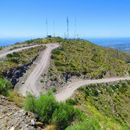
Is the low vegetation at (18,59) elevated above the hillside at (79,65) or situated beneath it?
elevated above

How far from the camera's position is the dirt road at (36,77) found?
235ft

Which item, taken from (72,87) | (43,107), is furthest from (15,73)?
(43,107)

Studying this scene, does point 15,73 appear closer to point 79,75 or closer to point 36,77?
point 36,77

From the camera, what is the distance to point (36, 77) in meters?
82.3

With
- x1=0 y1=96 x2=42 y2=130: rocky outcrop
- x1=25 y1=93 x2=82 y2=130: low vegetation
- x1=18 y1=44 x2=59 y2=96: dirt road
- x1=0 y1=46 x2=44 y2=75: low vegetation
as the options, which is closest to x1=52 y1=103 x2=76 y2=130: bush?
x1=25 y1=93 x2=82 y2=130: low vegetation

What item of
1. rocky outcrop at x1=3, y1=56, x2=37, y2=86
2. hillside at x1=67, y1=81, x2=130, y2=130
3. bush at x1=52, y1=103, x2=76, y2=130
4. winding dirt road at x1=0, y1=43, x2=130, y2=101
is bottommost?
hillside at x1=67, y1=81, x2=130, y2=130

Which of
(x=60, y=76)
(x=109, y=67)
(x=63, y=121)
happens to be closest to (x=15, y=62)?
(x=60, y=76)

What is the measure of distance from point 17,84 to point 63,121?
56.8 metres

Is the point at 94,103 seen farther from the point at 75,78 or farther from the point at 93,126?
the point at 93,126

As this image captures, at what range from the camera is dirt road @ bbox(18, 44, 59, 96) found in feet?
235

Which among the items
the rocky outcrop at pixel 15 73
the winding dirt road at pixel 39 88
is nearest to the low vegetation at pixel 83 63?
the winding dirt road at pixel 39 88

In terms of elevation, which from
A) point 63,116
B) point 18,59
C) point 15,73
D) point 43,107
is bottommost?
point 15,73

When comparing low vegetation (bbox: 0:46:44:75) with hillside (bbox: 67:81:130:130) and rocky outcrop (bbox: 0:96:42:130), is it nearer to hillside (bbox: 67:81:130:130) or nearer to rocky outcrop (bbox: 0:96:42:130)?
hillside (bbox: 67:81:130:130)

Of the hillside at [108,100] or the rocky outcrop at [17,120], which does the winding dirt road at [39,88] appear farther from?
the rocky outcrop at [17,120]
